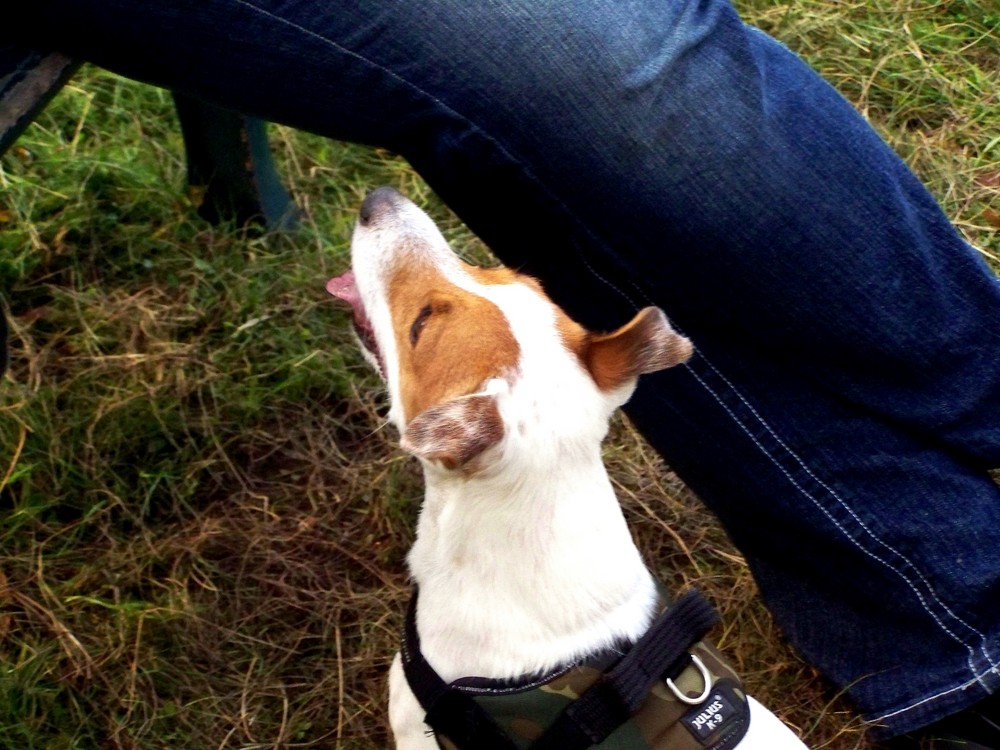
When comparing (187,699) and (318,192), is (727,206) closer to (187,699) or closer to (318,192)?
(187,699)

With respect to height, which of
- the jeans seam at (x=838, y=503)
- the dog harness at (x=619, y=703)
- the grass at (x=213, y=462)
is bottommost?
the grass at (x=213, y=462)

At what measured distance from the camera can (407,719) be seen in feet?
5.81

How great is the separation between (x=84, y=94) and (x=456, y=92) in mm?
1888

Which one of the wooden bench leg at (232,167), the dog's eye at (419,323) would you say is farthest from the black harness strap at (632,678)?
the wooden bench leg at (232,167)

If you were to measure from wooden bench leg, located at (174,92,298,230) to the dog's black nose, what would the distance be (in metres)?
0.70

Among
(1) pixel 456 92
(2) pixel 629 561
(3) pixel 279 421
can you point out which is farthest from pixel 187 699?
(1) pixel 456 92

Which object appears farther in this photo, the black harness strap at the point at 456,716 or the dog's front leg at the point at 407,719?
the dog's front leg at the point at 407,719

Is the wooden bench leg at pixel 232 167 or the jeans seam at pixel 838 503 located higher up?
Result: the jeans seam at pixel 838 503

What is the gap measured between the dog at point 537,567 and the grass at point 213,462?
1.96 feet

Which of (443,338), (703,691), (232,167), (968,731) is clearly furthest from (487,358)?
(232,167)

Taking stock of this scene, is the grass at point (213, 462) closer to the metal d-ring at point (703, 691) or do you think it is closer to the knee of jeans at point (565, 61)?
the metal d-ring at point (703, 691)

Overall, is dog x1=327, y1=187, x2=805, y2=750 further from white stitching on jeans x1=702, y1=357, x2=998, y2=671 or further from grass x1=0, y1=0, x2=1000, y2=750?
grass x1=0, y1=0, x2=1000, y2=750

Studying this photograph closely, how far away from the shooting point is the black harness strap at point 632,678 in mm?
1545

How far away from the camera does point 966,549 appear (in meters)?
1.87
